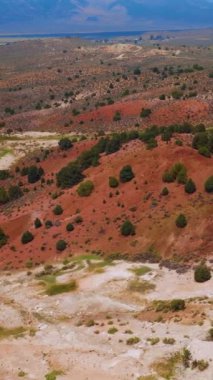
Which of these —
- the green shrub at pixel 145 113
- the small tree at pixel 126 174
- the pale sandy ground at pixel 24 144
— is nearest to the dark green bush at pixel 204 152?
the small tree at pixel 126 174

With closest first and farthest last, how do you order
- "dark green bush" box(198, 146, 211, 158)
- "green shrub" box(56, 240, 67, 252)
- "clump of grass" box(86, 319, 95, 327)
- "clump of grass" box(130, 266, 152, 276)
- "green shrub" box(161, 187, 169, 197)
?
"clump of grass" box(86, 319, 95, 327), "clump of grass" box(130, 266, 152, 276), "green shrub" box(56, 240, 67, 252), "green shrub" box(161, 187, 169, 197), "dark green bush" box(198, 146, 211, 158)

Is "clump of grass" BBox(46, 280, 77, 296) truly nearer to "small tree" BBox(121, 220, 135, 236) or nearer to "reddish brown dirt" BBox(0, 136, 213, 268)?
"reddish brown dirt" BBox(0, 136, 213, 268)

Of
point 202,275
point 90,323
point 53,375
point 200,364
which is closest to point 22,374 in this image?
point 53,375

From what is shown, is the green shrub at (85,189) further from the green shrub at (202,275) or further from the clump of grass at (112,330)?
the clump of grass at (112,330)

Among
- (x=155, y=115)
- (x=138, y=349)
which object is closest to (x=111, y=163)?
(x=138, y=349)

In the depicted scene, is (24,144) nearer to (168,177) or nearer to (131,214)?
(168,177)

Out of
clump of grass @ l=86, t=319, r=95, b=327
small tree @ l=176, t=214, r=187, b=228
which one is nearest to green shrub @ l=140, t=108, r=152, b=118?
small tree @ l=176, t=214, r=187, b=228

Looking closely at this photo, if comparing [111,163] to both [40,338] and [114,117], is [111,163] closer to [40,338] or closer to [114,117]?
[40,338]
